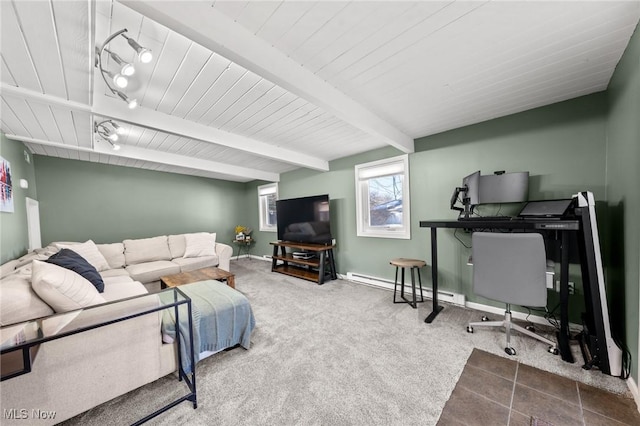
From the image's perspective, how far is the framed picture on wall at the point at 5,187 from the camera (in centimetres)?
218

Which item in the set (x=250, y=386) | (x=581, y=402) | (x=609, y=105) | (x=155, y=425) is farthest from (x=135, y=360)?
(x=609, y=105)

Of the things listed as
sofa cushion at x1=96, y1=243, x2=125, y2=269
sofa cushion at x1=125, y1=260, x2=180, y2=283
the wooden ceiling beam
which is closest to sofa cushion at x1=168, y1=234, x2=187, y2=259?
sofa cushion at x1=125, y1=260, x2=180, y2=283

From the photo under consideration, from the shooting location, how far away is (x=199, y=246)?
4270mm

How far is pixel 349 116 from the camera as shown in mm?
2078

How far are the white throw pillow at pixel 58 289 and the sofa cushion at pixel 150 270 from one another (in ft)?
6.19

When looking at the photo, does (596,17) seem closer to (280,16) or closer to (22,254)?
(280,16)

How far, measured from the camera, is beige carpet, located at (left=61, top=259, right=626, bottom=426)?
1340 mm

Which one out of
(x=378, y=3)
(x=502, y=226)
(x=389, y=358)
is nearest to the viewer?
(x=378, y=3)

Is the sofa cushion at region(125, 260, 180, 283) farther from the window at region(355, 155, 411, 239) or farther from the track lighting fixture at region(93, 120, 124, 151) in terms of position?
the window at region(355, 155, 411, 239)

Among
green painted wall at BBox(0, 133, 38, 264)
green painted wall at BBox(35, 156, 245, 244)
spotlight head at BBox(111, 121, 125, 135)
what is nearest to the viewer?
green painted wall at BBox(0, 133, 38, 264)

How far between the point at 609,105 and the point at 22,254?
6.45 metres

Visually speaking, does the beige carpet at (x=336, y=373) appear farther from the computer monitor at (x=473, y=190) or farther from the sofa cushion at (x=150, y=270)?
the sofa cushion at (x=150, y=270)

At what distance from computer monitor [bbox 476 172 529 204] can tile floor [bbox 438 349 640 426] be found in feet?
5.11

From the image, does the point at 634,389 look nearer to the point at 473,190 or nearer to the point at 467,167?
the point at 473,190
